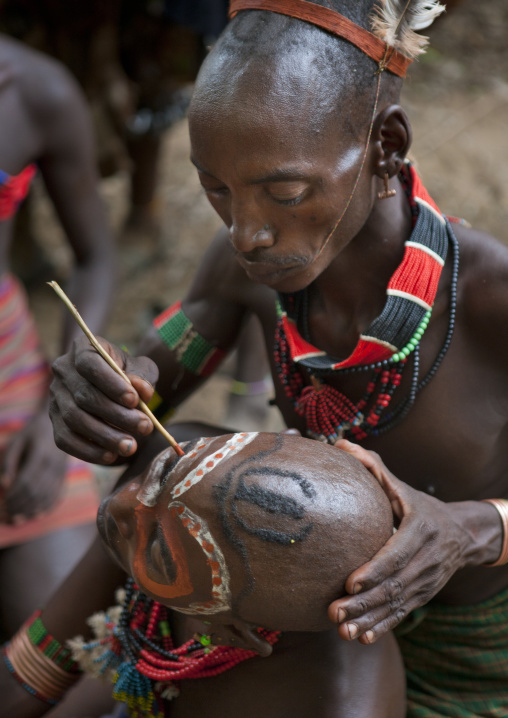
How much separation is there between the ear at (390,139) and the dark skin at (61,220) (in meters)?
1.57

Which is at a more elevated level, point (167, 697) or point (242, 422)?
point (167, 697)

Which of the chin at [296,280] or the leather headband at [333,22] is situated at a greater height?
the leather headband at [333,22]

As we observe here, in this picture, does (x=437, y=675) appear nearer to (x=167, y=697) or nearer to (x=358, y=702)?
(x=358, y=702)

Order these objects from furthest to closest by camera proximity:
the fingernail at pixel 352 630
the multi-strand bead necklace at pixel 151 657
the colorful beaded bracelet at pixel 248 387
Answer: the colorful beaded bracelet at pixel 248 387
the multi-strand bead necklace at pixel 151 657
the fingernail at pixel 352 630

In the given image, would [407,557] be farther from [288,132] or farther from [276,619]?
[288,132]

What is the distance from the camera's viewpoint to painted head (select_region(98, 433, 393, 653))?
1.41 m

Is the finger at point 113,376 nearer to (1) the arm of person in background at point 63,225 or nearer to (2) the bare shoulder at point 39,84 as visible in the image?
(1) the arm of person in background at point 63,225

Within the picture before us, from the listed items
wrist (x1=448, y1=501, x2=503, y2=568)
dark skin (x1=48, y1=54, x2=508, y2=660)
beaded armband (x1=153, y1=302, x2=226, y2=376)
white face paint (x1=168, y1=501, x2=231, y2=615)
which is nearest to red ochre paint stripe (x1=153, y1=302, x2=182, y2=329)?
beaded armband (x1=153, y1=302, x2=226, y2=376)

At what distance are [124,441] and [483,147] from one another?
5.75m

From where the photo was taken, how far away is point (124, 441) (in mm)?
1568

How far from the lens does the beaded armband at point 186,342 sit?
7.30ft

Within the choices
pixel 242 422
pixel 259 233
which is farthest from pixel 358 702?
pixel 242 422

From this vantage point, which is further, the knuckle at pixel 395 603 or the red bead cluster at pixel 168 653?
the red bead cluster at pixel 168 653

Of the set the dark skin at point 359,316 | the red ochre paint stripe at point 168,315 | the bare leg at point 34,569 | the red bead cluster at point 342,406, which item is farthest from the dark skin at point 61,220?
the red bead cluster at point 342,406
